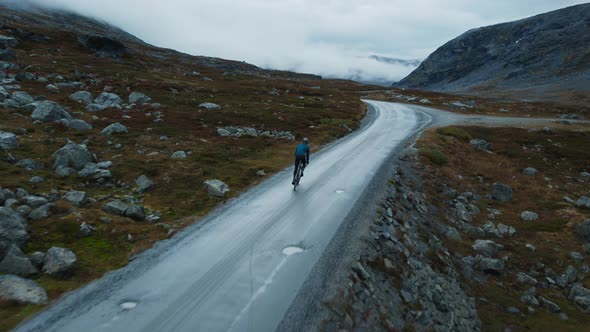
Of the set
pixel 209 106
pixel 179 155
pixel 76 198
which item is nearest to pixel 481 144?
pixel 179 155

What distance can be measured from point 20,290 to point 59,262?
1.22 metres

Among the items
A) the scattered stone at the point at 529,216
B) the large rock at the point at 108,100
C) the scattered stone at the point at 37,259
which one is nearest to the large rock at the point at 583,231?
the scattered stone at the point at 529,216

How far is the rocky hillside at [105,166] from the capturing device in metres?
9.92

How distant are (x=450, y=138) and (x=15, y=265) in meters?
36.3

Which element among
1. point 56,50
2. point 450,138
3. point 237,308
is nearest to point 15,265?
point 237,308

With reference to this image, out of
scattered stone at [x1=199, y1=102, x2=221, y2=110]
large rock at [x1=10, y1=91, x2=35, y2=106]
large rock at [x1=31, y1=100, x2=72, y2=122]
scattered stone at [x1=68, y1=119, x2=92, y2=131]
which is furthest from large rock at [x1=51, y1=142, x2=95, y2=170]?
scattered stone at [x1=199, y1=102, x2=221, y2=110]

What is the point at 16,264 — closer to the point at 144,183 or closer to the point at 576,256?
the point at 144,183

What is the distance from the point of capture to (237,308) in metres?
8.52

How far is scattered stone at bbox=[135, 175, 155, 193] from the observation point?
55.2 feet

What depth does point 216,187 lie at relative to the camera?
17.0 metres

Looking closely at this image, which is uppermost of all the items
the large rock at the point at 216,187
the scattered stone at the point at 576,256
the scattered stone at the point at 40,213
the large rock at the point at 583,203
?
the scattered stone at the point at 40,213

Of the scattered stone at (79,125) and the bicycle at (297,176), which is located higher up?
the scattered stone at (79,125)

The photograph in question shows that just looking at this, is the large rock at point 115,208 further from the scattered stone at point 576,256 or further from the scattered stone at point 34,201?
the scattered stone at point 576,256

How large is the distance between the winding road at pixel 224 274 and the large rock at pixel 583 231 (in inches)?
482
